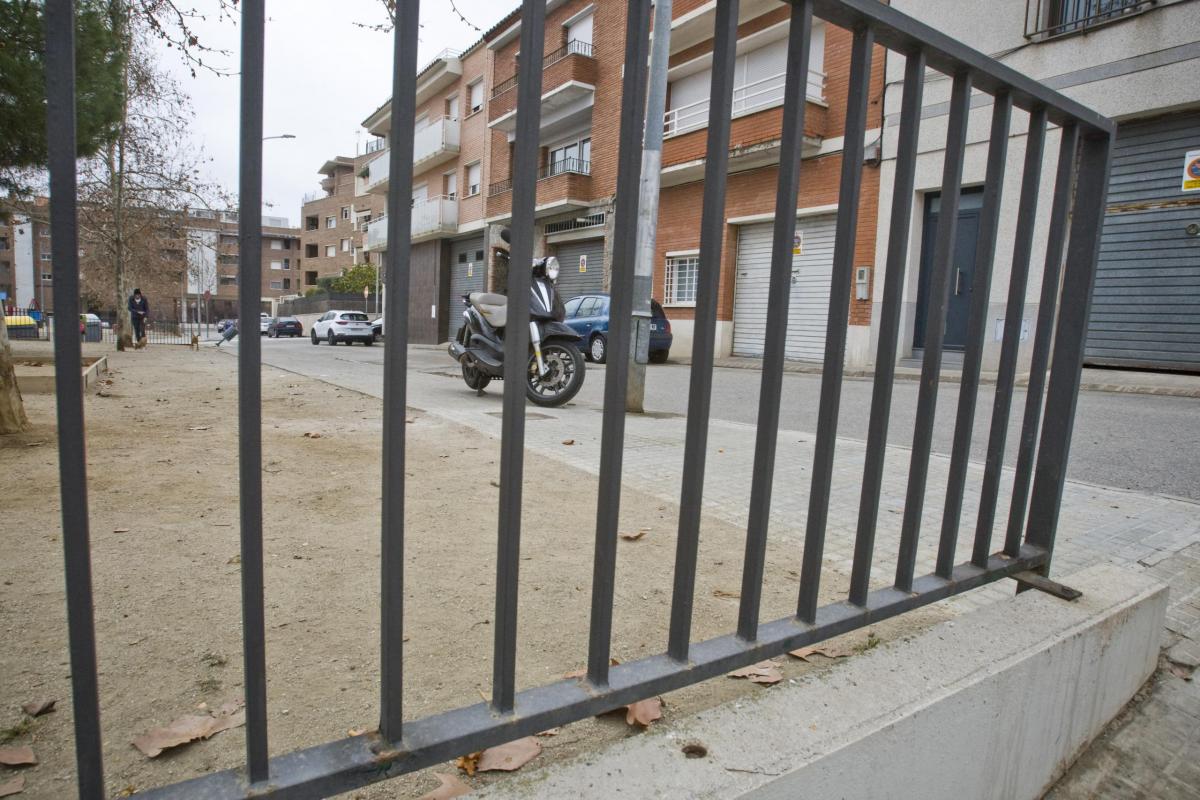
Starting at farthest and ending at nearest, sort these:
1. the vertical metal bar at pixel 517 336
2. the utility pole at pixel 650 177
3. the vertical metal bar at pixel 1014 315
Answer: the utility pole at pixel 650 177
the vertical metal bar at pixel 1014 315
the vertical metal bar at pixel 517 336

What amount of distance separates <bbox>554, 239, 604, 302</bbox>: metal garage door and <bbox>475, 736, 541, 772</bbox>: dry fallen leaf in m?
18.7

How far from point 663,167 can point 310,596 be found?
54.1ft

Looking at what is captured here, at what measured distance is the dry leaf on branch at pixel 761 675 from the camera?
1.68 metres

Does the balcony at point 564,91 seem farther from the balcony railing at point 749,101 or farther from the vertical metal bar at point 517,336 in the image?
the vertical metal bar at point 517,336

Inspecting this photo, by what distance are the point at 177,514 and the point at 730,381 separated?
29.2 ft

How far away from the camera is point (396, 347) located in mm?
925

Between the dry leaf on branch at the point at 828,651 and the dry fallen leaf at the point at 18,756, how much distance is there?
5.41 feet

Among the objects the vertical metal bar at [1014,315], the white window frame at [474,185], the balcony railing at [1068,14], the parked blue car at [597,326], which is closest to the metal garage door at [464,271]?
the white window frame at [474,185]

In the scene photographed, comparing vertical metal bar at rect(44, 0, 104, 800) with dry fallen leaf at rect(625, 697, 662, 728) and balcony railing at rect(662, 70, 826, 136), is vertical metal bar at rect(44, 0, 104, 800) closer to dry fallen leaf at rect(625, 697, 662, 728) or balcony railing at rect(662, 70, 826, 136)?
dry fallen leaf at rect(625, 697, 662, 728)

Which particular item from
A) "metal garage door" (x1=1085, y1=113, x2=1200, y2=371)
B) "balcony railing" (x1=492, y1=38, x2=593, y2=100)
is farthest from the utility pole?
"balcony railing" (x1=492, y1=38, x2=593, y2=100)

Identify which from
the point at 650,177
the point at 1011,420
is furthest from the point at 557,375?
the point at 1011,420

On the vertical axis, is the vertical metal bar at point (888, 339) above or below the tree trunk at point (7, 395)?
above

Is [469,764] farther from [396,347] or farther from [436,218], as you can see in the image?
[436,218]

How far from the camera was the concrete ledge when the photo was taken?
1038mm
